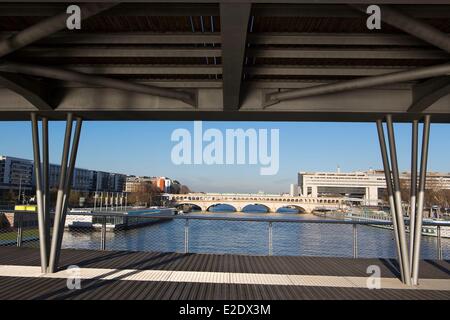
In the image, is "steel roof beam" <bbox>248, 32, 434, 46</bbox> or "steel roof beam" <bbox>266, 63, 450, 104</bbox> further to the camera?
"steel roof beam" <bbox>266, 63, 450, 104</bbox>

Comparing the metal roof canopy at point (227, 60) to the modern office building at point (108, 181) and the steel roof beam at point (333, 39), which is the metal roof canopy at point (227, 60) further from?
the modern office building at point (108, 181)

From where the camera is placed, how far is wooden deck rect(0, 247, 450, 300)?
5391mm

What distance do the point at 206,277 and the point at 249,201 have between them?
220ft

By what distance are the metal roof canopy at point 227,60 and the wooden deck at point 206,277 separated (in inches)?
127

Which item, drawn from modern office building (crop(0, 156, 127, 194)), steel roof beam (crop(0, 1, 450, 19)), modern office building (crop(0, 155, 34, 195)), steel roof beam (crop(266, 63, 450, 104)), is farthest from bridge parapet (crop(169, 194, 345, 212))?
steel roof beam (crop(0, 1, 450, 19))

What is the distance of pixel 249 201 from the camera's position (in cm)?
7281

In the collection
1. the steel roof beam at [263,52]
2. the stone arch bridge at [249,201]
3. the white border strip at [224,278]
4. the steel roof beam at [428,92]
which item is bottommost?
the stone arch bridge at [249,201]

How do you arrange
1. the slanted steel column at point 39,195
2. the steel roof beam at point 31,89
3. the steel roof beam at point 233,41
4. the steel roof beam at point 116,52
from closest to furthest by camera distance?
the steel roof beam at point 233,41, the steel roof beam at point 116,52, the steel roof beam at point 31,89, the slanted steel column at point 39,195

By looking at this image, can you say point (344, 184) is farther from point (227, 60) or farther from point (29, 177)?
point (227, 60)

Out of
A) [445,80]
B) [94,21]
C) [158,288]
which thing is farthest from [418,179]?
[94,21]

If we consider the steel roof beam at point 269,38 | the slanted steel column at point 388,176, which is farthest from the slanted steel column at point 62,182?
the slanted steel column at point 388,176

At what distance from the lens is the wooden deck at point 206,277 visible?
17.7 feet

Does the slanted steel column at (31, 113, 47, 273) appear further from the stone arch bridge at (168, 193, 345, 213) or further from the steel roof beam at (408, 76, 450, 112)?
the stone arch bridge at (168, 193, 345, 213)

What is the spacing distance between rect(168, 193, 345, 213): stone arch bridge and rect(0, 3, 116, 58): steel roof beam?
66221mm
